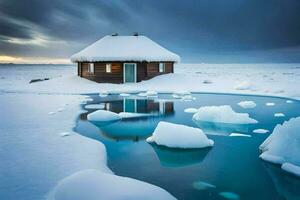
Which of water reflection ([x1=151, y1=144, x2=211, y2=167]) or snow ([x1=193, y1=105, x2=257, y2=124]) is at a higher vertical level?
snow ([x1=193, y1=105, x2=257, y2=124])

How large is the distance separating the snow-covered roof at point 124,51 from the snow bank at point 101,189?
2583 centimetres

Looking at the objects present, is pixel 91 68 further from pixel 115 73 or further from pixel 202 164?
pixel 202 164

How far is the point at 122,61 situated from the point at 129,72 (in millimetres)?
1706

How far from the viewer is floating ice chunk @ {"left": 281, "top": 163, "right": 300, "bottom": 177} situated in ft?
24.2

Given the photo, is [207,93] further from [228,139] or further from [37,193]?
[37,193]

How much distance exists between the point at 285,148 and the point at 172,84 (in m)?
24.4

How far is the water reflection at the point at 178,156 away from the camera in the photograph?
819 centimetres

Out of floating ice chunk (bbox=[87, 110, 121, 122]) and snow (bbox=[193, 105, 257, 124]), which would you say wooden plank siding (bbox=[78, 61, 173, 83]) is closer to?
floating ice chunk (bbox=[87, 110, 121, 122])

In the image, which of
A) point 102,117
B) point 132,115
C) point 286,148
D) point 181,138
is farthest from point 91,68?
point 286,148

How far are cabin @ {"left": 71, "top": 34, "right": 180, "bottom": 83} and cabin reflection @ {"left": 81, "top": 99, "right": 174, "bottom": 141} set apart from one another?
11782 millimetres

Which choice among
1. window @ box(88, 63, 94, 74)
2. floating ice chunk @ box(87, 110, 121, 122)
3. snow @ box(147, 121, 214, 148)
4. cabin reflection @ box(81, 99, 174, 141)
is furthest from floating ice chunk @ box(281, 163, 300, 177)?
window @ box(88, 63, 94, 74)

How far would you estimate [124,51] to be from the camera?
32.8m

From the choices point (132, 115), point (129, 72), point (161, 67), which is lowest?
point (132, 115)

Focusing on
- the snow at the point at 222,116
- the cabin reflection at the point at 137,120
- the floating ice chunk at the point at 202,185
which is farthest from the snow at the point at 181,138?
the snow at the point at 222,116
